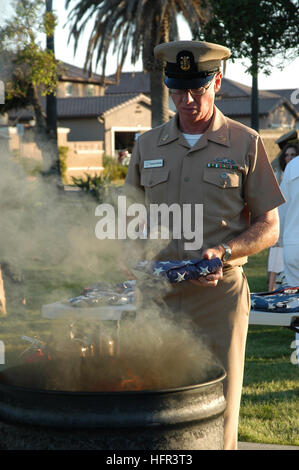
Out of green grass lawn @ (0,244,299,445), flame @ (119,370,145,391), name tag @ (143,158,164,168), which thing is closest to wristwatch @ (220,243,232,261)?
name tag @ (143,158,164,168)

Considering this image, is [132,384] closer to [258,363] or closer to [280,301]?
[280,301]

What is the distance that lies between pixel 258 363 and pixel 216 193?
141 inches

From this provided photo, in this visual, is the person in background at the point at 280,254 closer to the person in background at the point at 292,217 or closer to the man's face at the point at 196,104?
the person in background at the point at 292,217

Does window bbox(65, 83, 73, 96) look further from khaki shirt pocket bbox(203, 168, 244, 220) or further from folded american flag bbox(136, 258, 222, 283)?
folded american flag bbox(136, 258, 222, 283)

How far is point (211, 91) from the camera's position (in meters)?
2.88

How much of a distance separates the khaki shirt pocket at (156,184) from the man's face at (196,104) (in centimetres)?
26

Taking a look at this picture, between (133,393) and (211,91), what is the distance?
4.71 feet

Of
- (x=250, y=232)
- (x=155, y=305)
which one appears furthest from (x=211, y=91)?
(x=155, y=305)

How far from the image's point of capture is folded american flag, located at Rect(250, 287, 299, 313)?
5203 mm

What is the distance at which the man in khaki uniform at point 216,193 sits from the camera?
2834mm

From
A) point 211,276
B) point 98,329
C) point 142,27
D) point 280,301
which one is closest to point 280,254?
point 280,301

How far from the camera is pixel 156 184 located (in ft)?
9.70

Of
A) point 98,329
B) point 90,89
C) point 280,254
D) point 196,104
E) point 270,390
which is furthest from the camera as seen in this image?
point 90,89

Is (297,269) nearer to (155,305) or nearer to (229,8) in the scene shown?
(155,305)
